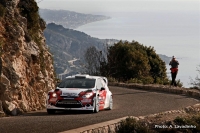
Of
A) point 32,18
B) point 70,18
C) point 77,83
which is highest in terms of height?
point 70,18

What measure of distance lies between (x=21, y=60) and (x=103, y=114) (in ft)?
15.3

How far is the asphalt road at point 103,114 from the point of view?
13.8 meters

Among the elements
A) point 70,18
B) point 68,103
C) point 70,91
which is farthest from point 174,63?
point 70,18

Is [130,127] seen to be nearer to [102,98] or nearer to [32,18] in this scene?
[102,98]

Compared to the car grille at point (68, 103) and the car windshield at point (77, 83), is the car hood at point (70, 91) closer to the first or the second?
the car grille at point (68, 103)

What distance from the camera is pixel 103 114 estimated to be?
62.4ft

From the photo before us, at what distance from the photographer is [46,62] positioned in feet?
84.7

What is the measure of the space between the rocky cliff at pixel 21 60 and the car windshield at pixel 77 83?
4.94 ft

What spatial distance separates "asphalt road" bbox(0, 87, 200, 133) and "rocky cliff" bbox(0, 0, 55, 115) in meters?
0.90

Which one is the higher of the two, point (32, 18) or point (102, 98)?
point (32, 18)

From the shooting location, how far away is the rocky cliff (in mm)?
19625

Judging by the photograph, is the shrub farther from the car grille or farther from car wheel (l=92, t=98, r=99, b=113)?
car wheel (l=92, t=98, r=99, b=113)

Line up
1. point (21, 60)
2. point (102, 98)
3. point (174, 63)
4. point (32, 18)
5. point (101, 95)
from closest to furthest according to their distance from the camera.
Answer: point (101, 95)
point (102, 98)
point (21, 60)
point (32, 18)
point (174, 63)

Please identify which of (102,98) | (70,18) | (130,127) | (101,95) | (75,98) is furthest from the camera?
(70,18)
